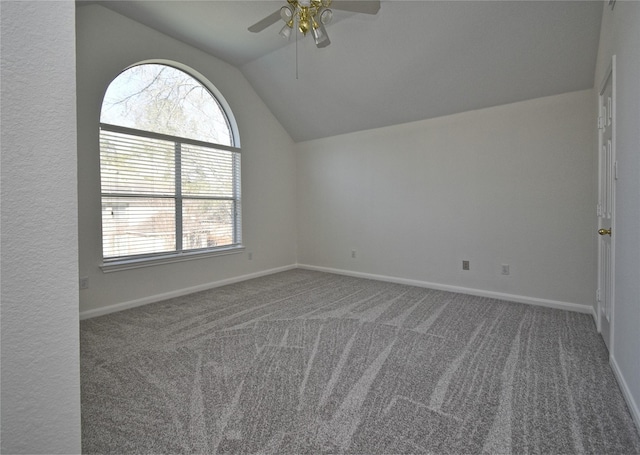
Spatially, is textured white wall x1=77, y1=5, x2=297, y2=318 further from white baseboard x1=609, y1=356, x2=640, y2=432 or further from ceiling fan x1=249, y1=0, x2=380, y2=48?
white baseboard x1=609, y1=356, x2=640, y2=432

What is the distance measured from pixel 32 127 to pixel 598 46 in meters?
4.11

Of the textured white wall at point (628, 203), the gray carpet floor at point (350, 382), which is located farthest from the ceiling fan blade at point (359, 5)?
the gray carpet floor at point (350, 382)

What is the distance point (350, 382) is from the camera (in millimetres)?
1998

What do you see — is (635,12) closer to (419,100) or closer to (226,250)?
(419,100)

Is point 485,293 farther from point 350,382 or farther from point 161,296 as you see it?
point 161,296

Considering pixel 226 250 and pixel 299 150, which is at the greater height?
pixel 299 150

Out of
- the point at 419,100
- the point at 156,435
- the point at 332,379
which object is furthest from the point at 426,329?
the point at 419,100

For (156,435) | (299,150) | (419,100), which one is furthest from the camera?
(299,150)

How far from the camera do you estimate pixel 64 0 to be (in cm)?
62

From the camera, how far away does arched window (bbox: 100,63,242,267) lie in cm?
345

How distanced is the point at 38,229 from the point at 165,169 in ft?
12.0

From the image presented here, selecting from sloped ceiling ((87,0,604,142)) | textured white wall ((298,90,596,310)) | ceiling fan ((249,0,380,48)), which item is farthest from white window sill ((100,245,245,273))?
ceiling fan ((249,0,380,48))

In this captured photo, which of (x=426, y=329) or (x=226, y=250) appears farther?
(x=226, y=250)

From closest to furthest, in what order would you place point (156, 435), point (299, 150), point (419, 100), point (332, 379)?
point (156, 435)
point (332, 379)
point (419, 100)
point (299, 150)
